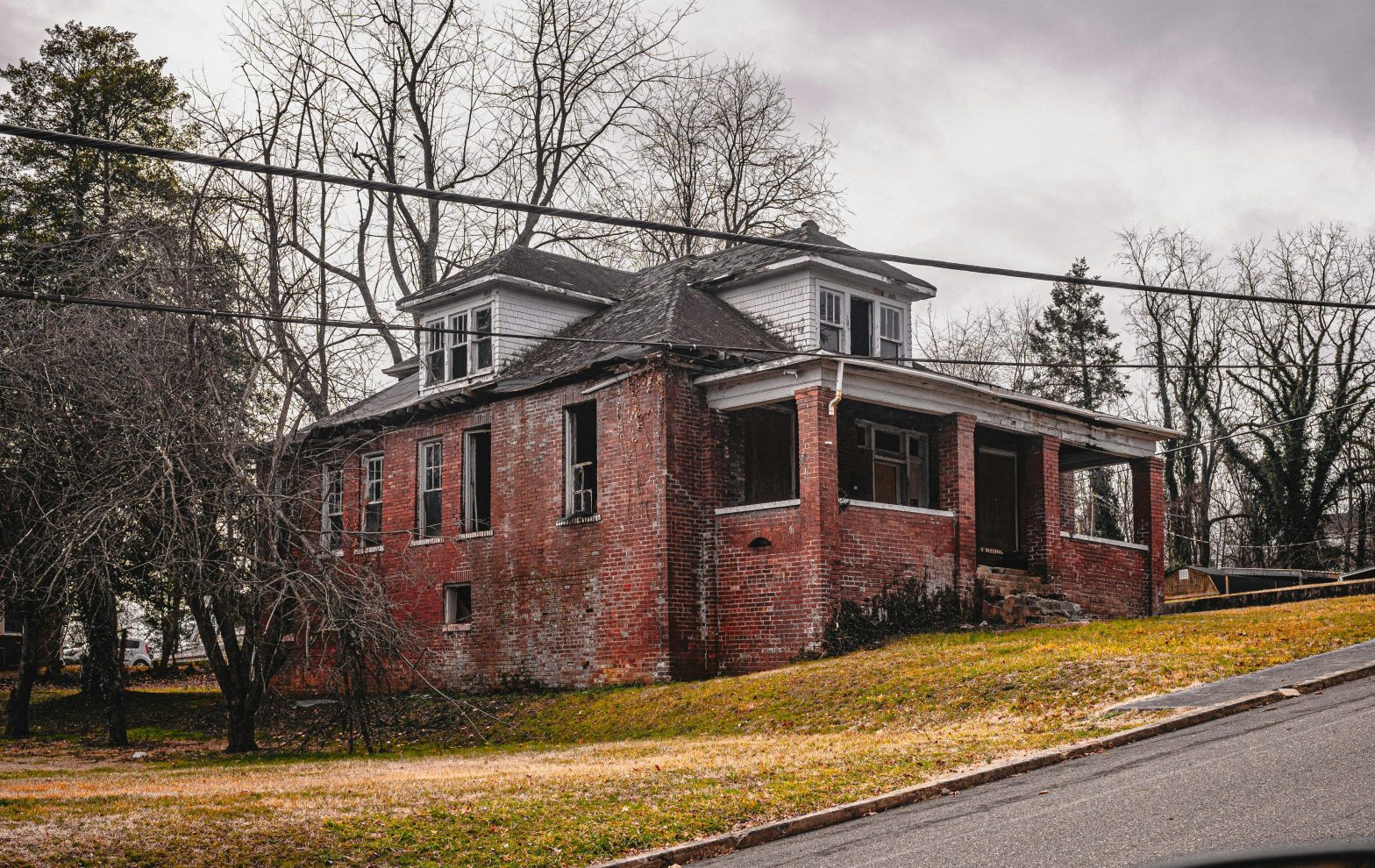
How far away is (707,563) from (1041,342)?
33.6 metres

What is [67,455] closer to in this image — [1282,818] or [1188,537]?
[1282,818]

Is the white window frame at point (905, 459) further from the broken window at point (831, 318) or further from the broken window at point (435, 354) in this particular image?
the broken window at point (435, 354)

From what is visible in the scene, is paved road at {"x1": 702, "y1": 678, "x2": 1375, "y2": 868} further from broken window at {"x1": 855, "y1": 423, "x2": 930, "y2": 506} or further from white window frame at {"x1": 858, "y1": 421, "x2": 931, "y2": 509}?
white window frame at {"x1": 858, "y1": 421, "x2": 931, "y2": 509}

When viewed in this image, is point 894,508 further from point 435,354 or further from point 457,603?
point 435,354

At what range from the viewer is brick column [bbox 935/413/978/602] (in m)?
23.8

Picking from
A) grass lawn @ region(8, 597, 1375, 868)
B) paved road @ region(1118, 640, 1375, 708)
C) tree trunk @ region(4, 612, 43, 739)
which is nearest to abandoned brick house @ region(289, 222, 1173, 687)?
grass lawn @ region(8, 597, 1375, 868)

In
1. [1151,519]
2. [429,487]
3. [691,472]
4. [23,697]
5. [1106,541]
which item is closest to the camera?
[691,472]

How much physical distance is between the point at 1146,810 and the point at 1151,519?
2047cm

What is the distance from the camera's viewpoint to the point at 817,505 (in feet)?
70.4

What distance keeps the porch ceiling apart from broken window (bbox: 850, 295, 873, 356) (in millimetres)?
1518

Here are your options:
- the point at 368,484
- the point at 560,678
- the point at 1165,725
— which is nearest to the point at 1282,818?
the point at 1165,725

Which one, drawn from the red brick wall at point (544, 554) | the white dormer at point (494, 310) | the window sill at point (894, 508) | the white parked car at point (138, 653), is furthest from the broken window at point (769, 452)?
the white parked car at point (138, 653)

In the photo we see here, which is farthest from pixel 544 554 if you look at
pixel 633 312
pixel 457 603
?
pixel 633 312

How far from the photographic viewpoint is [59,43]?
3472 centimetres
